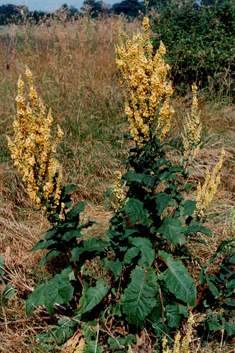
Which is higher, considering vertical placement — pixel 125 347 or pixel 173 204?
pixel 173 204

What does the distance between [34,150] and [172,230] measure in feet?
3.30

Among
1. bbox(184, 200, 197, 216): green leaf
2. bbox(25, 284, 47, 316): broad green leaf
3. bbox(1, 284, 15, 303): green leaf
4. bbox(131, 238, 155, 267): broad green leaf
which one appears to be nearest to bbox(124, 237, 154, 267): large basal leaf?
bbox(131, 238, 155, 267): broad green leaf

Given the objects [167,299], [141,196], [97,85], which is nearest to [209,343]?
[167,299]

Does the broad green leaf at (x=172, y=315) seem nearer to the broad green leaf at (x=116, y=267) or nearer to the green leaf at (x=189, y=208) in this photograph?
the broad green leaf at (x=116, y=267)

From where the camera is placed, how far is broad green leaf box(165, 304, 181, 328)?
195 cm

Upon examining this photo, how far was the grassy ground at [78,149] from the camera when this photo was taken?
226 cm

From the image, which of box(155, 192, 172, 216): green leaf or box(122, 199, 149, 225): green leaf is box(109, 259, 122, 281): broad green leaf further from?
box(155, 192, 172, 216): green leaf

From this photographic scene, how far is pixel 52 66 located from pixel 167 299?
436 cm

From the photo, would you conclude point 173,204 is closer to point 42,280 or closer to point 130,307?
point 130,307

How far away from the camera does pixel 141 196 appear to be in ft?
6.53

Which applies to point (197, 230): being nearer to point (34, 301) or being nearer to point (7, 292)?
point (34, 301)

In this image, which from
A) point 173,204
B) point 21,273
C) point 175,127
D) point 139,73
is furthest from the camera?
point 175,127

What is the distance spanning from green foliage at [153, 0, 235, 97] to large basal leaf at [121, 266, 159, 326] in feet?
13.0

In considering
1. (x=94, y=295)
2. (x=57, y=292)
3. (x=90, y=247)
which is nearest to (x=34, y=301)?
(x=57, y=292)
